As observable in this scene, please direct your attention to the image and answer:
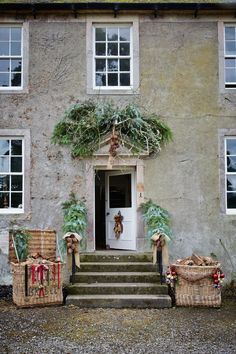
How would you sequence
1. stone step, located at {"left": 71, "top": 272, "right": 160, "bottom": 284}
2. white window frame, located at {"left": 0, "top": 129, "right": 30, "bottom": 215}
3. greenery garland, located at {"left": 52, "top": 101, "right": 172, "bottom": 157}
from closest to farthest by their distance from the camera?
1. stone step, located at {"left": 71, "top": 272, "right": 160, "bottom": 284}
2. greenery garland, located at {"left": 52, "top": 101, "right": 172, "bottom": 157}
3. white window frame, located at {"left": 0, "top": 129, "right": 30, "bottom": 215}

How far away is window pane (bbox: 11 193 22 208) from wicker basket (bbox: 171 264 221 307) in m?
4.30

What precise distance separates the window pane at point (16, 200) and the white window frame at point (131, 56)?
3065 millimetres

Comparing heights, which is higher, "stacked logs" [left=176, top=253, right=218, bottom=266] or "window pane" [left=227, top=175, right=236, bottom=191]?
"window pane" [left=227, top=175, right=236, bottom=191]

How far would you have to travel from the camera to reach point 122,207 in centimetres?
1073

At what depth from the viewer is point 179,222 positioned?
10.0m

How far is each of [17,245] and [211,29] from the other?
704 cm

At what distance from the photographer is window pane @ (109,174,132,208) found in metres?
10.6

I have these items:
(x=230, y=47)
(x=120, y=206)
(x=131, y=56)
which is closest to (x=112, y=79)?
(x=131, y=56)

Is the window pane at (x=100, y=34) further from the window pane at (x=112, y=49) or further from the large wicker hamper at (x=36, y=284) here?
the large wicker hamper at (x=36, y=284)

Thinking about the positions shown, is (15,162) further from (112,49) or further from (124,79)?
(112,49)

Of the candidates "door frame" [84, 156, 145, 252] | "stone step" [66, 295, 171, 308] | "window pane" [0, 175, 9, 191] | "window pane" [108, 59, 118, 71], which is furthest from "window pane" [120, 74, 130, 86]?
"stone step" [66, 295, 171, 308]

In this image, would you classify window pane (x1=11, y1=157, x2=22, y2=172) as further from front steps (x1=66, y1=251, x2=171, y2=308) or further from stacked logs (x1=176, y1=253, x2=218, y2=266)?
stacked logs (x1=176, y1=253, x2=218, y2=266)

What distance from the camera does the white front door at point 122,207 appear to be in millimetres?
10344

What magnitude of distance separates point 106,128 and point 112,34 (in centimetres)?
249
